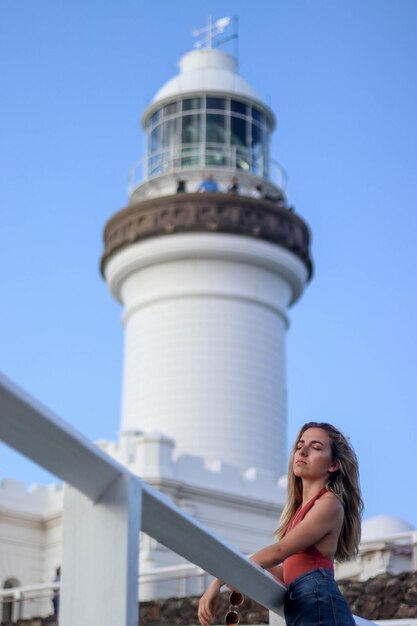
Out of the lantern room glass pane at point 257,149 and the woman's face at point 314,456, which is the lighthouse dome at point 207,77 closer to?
the lantern room glass pane at point 257,149

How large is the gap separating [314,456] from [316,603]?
0.50 meters

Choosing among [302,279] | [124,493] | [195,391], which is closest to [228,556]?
[124,493]

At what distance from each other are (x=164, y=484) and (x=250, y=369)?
4.97 meters

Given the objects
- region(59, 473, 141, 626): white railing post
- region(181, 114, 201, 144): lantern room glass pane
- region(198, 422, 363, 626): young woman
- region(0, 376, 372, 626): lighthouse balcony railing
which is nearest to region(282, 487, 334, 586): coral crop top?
region(198, 422, 363, 626): young woman

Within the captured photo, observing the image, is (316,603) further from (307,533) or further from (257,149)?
(257,149)

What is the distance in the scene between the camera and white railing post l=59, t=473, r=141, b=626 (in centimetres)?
251

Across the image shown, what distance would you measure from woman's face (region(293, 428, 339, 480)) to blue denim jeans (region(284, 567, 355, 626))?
325mm

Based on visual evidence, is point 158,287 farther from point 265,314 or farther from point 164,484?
point 164,484

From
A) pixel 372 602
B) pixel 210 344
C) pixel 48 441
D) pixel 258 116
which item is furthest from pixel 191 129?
pixel 48 441

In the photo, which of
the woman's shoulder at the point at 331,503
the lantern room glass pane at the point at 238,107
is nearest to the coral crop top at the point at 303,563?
the woman's shoulder at the point at 331,503

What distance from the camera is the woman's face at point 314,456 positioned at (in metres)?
3.52

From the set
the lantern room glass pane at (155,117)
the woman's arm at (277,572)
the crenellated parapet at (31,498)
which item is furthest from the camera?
the lantern room glass pane at (155,117)

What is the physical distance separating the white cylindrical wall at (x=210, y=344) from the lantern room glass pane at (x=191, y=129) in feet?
11.7

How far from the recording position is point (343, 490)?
3.48 metres
